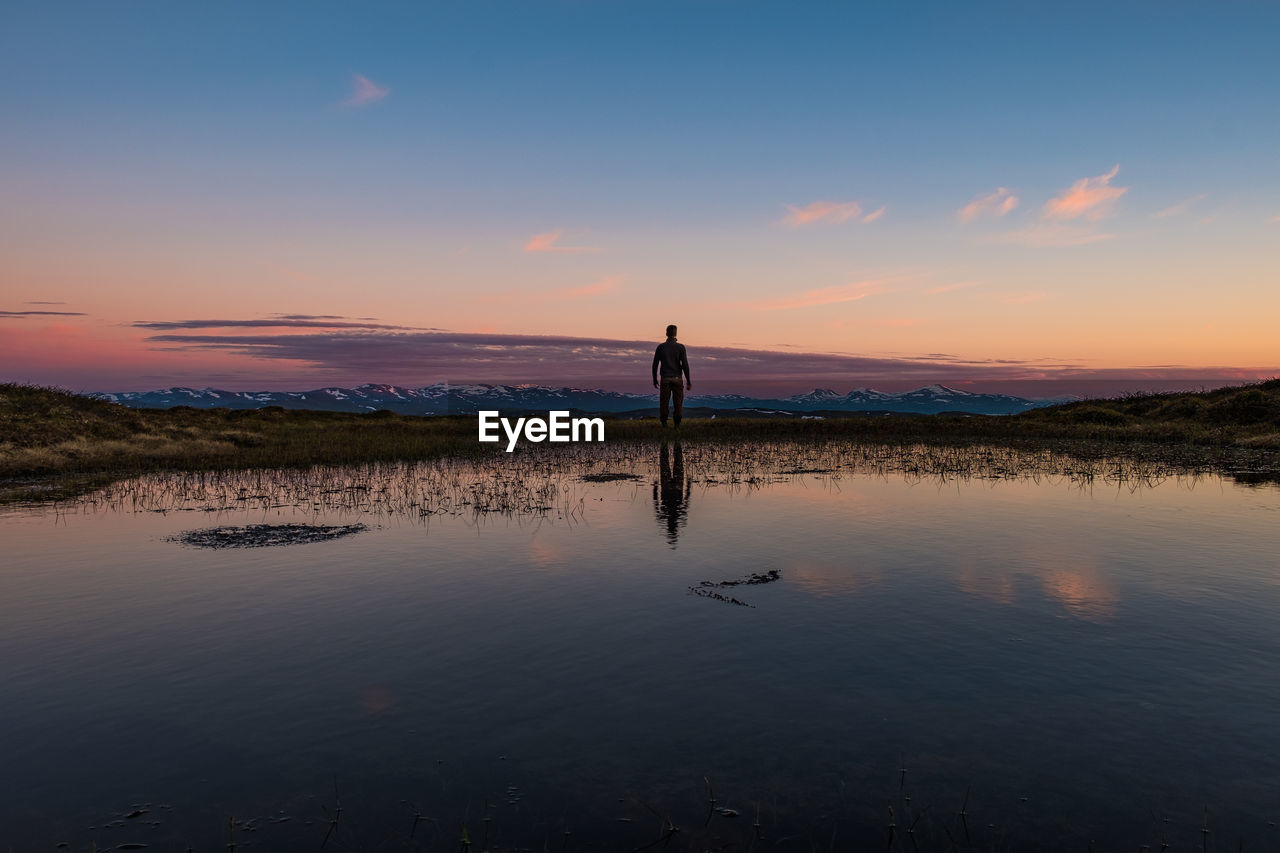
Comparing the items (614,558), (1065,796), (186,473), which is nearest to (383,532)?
(614,558)

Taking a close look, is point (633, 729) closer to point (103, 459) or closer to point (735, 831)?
point (735, 831)

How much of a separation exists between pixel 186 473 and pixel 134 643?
59.3 ft

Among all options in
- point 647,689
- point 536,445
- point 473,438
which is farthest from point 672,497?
point 473,438

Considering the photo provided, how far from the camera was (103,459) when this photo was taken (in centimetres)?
2656

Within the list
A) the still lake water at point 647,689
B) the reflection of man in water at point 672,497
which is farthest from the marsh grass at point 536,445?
the still lake water at point 647,689

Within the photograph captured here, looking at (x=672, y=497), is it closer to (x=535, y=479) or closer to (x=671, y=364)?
(x=535, y=479)

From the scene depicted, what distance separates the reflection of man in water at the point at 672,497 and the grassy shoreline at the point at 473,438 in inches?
373

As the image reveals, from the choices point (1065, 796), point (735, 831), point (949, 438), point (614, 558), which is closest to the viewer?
point (735, 831)

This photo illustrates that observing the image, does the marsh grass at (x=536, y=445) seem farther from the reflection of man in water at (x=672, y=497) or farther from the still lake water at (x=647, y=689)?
the still lake water at (x=647, y=689)

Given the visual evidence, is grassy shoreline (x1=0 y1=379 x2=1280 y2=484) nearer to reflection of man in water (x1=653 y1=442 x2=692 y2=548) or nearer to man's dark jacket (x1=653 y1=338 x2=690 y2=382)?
man's dark jacket (x1=653 y1=338 x2=690 y2=382)

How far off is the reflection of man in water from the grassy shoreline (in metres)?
9.47

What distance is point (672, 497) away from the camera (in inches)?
696

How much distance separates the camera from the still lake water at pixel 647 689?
14.7 ft

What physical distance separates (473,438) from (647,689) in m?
33.1
